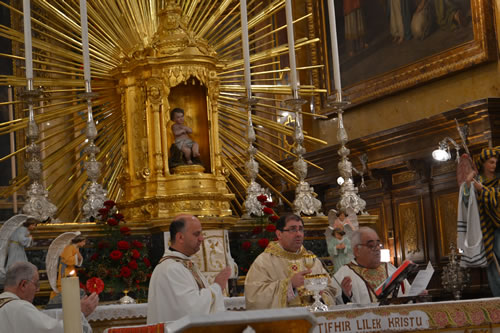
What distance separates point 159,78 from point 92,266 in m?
1.98

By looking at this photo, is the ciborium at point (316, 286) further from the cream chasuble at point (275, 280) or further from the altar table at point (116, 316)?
the altar table at point (116, 316)

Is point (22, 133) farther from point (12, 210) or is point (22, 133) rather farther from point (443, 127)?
point (443, 127)

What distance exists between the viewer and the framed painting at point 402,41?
34.2ft

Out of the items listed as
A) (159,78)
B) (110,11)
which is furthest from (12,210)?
(159,78)

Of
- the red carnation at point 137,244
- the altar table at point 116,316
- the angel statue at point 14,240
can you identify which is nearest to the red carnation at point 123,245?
the red carnation at point 137,244

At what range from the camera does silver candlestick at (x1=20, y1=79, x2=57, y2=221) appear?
670 centimetres

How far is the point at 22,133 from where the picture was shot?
12805 millimetres

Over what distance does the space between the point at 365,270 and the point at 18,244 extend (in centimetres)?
249

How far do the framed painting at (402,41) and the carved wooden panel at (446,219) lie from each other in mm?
1621

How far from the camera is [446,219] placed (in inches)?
418

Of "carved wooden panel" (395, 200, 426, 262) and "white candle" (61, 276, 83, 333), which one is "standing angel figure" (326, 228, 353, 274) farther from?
"white candle" (61, 276, 83, 333)

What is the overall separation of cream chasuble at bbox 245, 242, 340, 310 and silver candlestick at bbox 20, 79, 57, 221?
7.29 ft

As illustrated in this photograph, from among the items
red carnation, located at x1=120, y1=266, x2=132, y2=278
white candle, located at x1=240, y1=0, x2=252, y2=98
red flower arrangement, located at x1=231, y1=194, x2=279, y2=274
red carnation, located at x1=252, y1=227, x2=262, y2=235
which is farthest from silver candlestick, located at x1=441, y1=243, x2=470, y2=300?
red carnation, located at x1=120, y1=266, x2=132, y2=278

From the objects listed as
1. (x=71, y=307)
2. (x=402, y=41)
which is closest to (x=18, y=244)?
(x=71, y=307)
